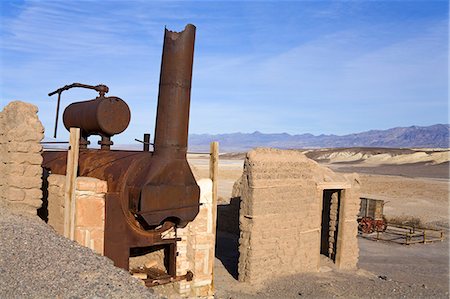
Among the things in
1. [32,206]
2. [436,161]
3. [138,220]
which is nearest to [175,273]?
[138,220]

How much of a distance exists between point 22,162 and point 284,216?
6583 millimetres

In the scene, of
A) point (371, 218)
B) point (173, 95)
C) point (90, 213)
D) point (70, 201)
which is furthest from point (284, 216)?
point (371, 218)

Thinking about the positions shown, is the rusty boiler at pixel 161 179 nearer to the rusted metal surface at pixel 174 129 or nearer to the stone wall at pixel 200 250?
the rusted metal surface at pixel 174 129

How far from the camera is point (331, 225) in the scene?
14266 millimetres

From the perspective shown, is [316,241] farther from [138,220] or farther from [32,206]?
[32,206]

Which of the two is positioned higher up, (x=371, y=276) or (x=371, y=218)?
(x=371, y=218)

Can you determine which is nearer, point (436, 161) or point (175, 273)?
point (175, 273)

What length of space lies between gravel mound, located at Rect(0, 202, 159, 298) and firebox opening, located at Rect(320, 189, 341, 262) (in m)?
9.63

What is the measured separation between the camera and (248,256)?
11.1 metres

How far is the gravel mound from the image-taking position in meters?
4.64

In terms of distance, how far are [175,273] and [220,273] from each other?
4.34 metres

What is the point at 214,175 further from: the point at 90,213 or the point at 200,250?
the point at 90,213

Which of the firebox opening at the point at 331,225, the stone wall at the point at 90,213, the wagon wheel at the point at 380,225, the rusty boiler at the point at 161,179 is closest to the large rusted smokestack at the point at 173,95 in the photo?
the rusty boiler at the point at 161,179

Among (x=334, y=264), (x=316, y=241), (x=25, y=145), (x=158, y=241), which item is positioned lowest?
(x=334, y=264)
